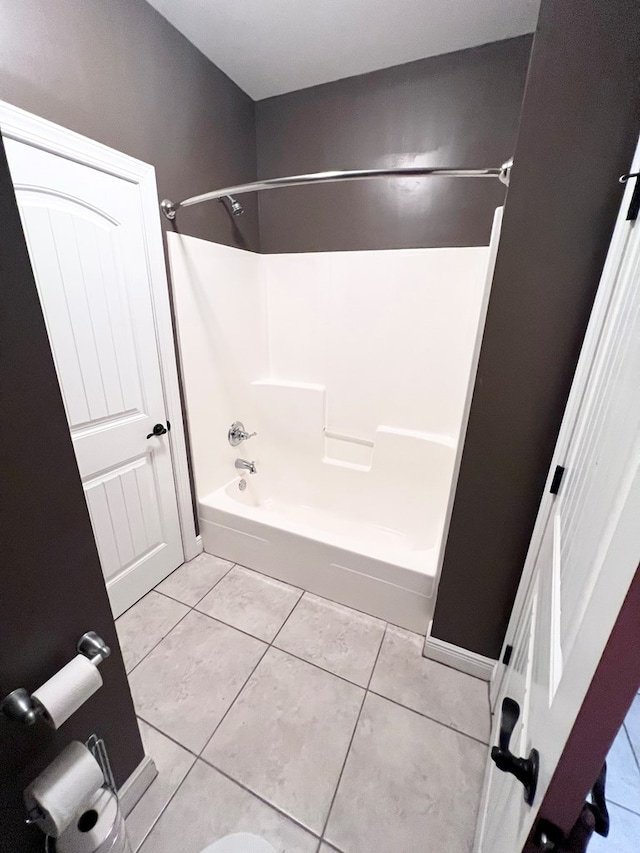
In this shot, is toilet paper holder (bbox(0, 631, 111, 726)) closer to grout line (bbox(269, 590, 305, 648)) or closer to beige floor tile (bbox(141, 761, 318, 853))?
beige floor tile (bbox(141, 761, 318, 853))

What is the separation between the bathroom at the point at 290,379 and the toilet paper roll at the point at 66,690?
18 millimetres

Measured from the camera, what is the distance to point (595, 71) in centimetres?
78

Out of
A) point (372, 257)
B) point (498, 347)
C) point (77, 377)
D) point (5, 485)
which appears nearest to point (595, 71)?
point (498, 347)

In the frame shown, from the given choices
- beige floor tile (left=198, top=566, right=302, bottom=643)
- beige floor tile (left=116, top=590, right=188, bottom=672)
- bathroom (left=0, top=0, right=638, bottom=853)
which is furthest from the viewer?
beige floor tile (left=198, top=566, right=302, bottom=643)

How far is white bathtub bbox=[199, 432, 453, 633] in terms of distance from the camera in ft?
4.94

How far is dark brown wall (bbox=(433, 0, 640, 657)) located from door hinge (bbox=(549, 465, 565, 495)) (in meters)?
0.12

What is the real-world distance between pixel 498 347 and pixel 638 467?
80 cm

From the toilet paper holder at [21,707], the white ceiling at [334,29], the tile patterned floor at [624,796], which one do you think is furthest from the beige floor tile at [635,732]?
the white ceiling at [334,29]

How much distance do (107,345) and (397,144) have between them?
5.73 feet

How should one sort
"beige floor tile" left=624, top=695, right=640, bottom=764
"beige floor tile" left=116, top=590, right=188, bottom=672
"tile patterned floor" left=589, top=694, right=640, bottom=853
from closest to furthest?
"tile patterned floor" left=589, top=694, right=640, bottom=853 < "beige floor tile" left=624, top=695, right=640, bottom=764 < "beige floor tile" left=116, top=590, right=188, bottom=672

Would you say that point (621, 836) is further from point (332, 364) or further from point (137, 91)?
point (137, 91)

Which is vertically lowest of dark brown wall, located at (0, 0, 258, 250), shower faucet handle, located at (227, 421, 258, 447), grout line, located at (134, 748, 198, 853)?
grout line, located at (134, 748, 198, 853)

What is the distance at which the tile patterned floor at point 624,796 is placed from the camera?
925mm

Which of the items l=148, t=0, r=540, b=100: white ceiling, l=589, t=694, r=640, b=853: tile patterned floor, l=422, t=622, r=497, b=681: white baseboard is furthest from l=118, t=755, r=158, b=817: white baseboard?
l=148, t=0, r=540, b=100: white ceiling
